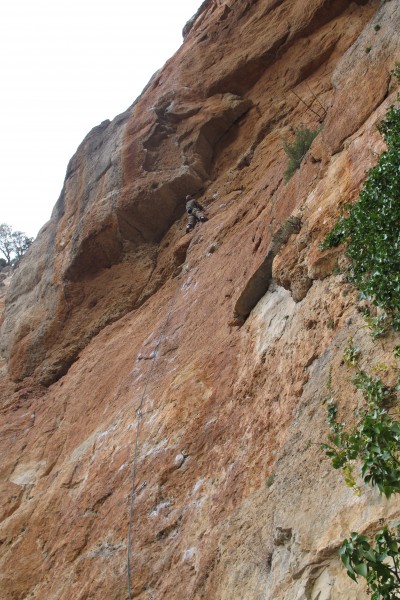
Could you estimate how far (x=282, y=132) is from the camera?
16.1m

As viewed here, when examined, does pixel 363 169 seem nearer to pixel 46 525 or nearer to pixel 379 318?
pixel 379 318

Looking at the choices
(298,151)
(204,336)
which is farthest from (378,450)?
(298,151)

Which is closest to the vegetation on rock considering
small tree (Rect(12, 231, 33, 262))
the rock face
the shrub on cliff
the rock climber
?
the rock face

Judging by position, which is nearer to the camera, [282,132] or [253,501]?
[253,501]

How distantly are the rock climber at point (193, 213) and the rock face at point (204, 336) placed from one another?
18.3 inches

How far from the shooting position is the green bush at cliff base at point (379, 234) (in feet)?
17.4

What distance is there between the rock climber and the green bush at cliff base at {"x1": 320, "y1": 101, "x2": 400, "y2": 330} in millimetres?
9306

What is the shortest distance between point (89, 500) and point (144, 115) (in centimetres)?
1419

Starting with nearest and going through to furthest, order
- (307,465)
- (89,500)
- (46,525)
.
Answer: (307,465) → (89,500) → (46,525)

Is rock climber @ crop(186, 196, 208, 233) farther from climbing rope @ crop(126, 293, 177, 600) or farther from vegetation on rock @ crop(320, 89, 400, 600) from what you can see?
vegetation on rock @ crop(320, 89, 400, 600)

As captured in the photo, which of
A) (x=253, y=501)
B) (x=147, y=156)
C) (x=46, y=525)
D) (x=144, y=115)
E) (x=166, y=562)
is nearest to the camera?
(x=253, y=501)

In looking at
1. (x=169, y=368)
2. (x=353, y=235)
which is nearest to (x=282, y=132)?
(x=169, y=368)

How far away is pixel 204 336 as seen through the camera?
1020 cm

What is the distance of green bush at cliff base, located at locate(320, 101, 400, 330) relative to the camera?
5289mm
